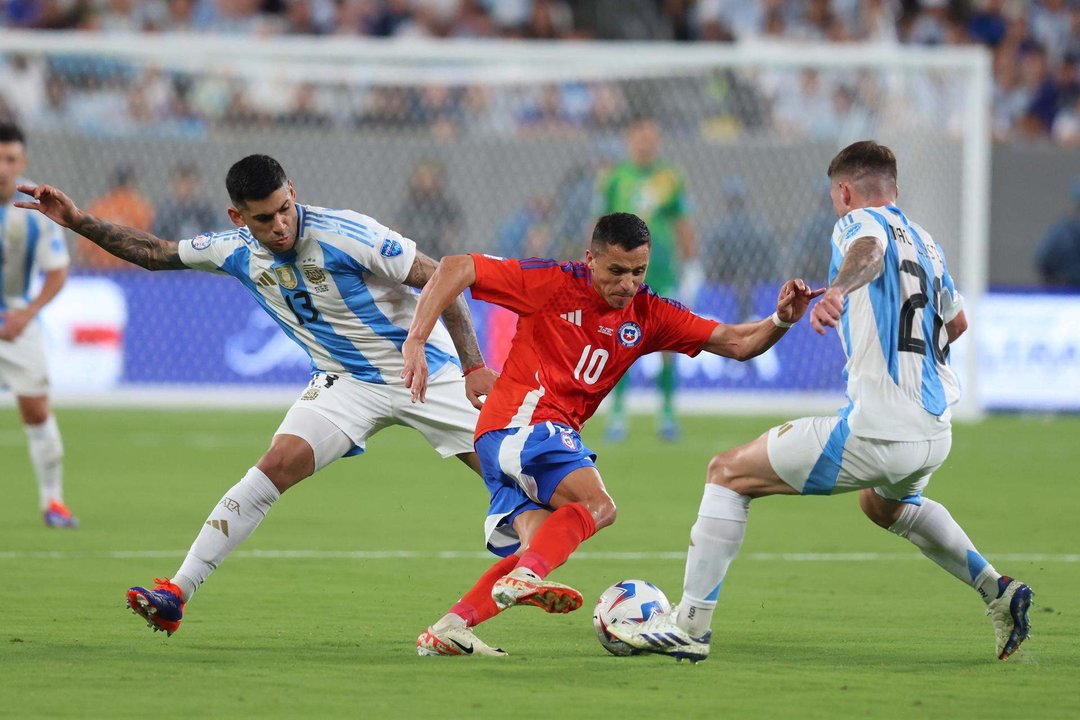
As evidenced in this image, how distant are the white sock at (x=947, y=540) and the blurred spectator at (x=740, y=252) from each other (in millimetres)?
11047

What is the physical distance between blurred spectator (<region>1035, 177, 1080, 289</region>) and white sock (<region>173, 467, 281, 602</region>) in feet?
45.5

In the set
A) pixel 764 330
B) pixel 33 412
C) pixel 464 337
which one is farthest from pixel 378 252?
pixel 33 412

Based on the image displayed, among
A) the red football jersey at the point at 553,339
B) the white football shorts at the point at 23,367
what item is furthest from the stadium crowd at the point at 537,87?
the red football jersey at the point at 553,339

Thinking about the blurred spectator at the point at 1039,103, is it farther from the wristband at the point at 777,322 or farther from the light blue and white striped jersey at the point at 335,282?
the wristband at the point at 777,322

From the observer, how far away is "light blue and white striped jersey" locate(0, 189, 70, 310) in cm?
978

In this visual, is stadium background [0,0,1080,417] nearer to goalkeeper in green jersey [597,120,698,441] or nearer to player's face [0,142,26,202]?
goalkeeper in green jersey [597,120,698,441]

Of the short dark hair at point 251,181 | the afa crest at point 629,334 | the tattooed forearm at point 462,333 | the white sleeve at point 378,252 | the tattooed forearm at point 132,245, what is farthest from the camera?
the tattooed forearm at point 132,245

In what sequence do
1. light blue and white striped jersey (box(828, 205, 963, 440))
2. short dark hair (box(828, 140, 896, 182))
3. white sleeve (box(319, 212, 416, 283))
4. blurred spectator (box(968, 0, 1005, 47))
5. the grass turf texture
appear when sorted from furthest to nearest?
blurred spectator (box(968, 0, 1005, 47)) → white sleeve (box(319, 212, 416, 283)) → short dark hair (box(828, 140, 896, 182)) → light blue and white striped jersey (box(828, 205, 963, 440)) → the grass turf texture

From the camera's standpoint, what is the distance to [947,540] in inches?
241

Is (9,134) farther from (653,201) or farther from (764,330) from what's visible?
(653,201)

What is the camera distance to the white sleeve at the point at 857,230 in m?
5.68

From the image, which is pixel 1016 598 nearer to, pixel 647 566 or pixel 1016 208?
pixel 647 566

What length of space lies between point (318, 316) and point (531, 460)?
125 cm

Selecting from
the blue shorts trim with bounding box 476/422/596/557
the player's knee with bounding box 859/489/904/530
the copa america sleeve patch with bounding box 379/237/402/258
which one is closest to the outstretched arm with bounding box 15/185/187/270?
the copa america sleeve patch with bounding box 379/237/402/258
